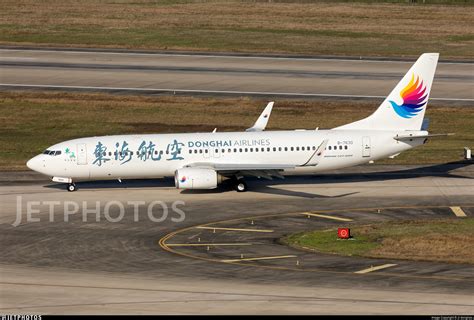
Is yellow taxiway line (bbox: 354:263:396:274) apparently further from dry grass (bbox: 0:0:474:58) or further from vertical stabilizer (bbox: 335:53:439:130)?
dry grass (bbox: 0:0:474:58)

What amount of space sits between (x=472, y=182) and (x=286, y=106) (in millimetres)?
29890

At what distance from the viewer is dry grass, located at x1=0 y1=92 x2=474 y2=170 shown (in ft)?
305

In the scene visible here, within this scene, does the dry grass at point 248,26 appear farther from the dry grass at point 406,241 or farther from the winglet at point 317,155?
the dry grass at point 406,241

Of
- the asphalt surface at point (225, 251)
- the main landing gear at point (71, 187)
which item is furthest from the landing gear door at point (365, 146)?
the main landing gear at point (71, 187)

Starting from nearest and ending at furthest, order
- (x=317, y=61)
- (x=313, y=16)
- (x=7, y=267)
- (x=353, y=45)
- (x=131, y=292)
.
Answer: (x=131, y=292) < (x=7, y=267) < (x=317, y=61) < (x=353, y=45) < (x=313, y=16)

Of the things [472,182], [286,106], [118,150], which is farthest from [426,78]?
[286,106]

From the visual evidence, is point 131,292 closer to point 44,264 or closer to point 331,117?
point 44,264

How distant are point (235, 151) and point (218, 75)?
43.5 m

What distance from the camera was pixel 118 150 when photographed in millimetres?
74562

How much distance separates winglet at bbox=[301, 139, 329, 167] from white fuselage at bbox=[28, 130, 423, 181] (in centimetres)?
96

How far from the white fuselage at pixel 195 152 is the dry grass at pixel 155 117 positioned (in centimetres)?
1256

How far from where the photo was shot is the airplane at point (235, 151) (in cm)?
7462

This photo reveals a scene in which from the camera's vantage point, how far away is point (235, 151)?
7500cm

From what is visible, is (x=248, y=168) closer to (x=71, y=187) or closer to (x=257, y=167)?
(x=257, y=167)
